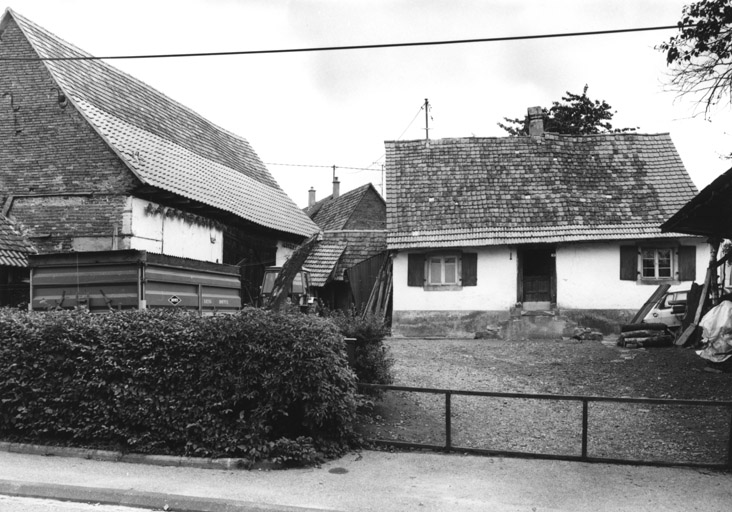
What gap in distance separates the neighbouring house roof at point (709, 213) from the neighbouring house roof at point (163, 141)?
452 inches

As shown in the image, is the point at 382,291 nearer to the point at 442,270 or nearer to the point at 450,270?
the point at 442,270

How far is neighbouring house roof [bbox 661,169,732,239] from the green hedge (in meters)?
6.89

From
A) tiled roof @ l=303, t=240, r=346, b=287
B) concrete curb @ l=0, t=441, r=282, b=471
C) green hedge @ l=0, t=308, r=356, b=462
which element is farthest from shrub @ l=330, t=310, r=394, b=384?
tiled roof @ l=303, t=240, r=346, b=287

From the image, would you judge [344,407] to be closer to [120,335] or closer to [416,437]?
[416,437]

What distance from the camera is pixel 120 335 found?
24.1 ft

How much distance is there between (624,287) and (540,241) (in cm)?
302

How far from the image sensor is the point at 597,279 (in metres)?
20.0

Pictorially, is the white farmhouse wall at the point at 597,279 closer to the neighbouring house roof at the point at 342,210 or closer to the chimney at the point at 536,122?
the chimney at the point at 536,122

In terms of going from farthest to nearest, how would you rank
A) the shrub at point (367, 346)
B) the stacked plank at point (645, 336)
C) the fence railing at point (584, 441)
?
1. the stacked plank at point (645, 336)
2. the shrub at point (367, 346)
3. the fence railing at point (584, 441)

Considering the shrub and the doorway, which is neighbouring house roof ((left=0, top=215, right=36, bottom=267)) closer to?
the shrub

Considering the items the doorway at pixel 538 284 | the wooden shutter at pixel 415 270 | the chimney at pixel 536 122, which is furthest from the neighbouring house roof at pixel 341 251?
the chimney at pixel 536 122

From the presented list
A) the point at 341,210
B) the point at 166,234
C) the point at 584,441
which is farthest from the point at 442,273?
the point at 341,210

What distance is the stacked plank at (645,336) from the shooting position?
15.4m

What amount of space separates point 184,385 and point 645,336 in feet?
41.3
